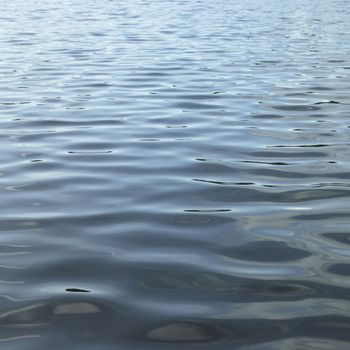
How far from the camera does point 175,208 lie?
5.40 metres

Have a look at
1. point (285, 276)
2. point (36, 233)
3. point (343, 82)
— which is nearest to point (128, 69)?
point (343, 82)

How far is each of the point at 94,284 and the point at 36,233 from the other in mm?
1029

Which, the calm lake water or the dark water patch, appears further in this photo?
the dark water patch

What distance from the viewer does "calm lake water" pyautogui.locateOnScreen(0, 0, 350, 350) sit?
3555 millimetres

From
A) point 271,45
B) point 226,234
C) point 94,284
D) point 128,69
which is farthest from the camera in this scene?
point 271,45

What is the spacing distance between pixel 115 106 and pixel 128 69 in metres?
3.83

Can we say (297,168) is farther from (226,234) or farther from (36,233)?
(36,233)

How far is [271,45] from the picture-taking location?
1712cm

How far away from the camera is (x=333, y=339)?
133 inches

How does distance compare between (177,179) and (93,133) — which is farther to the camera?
(93,133)

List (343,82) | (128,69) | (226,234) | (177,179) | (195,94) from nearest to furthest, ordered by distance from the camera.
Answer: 1. (226,234)
2. (177,179)
3. (195,94)
4. (343,82)
5. (128,69)

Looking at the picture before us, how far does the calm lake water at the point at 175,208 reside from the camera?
355 cm

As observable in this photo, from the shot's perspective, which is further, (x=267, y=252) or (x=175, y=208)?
(x=175, y=208)

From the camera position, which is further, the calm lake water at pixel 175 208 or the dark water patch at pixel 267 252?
the dark water patch at pixel 267 252
